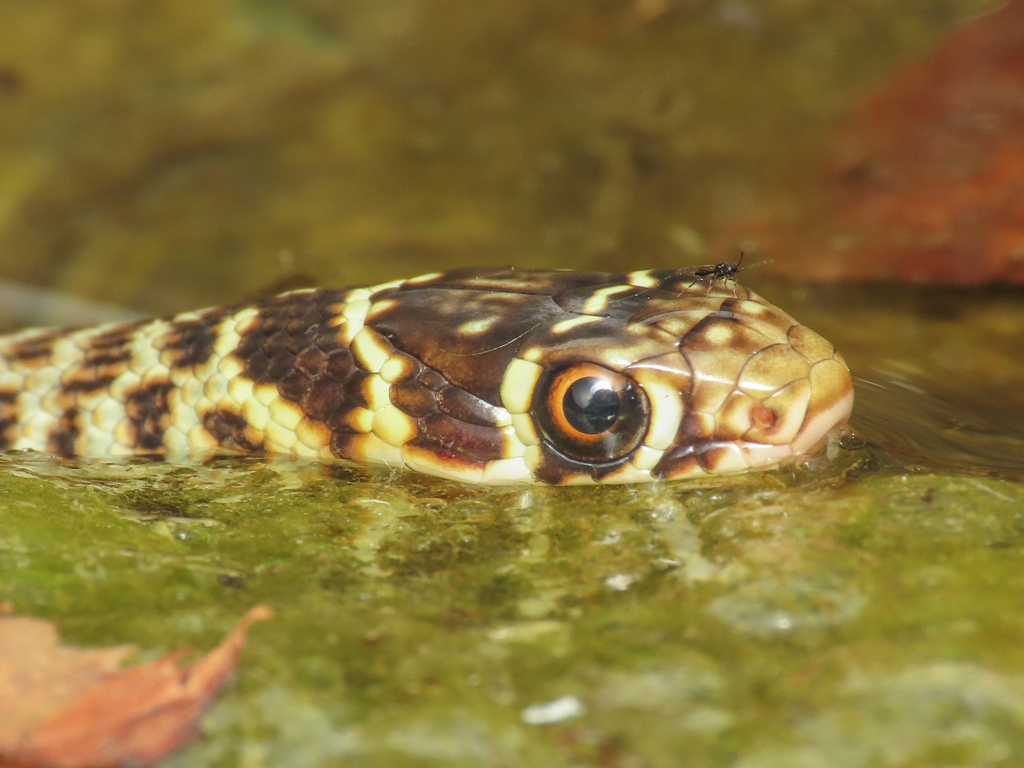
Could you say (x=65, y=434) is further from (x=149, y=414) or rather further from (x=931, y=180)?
(x=931, y=180)

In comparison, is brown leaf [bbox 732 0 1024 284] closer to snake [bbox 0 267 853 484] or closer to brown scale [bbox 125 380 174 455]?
snake [bbox 0 267 853 484]

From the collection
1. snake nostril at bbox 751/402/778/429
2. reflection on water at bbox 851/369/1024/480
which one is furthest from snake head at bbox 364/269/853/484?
reflection on water at bbox 851/369/1024/480

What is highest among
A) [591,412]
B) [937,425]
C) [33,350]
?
[33,350]

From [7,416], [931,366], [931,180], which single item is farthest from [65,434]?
[931,180]

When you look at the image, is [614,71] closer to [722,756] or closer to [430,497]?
[430,497]

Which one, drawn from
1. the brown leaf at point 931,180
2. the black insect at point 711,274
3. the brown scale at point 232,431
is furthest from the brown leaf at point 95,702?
the brown leaf at point 931,180

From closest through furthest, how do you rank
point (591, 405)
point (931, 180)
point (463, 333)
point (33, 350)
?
point (591, 405) → point (463, 333) → point (33, 350) → point (931, 180)

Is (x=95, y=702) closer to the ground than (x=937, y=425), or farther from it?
farther from it
